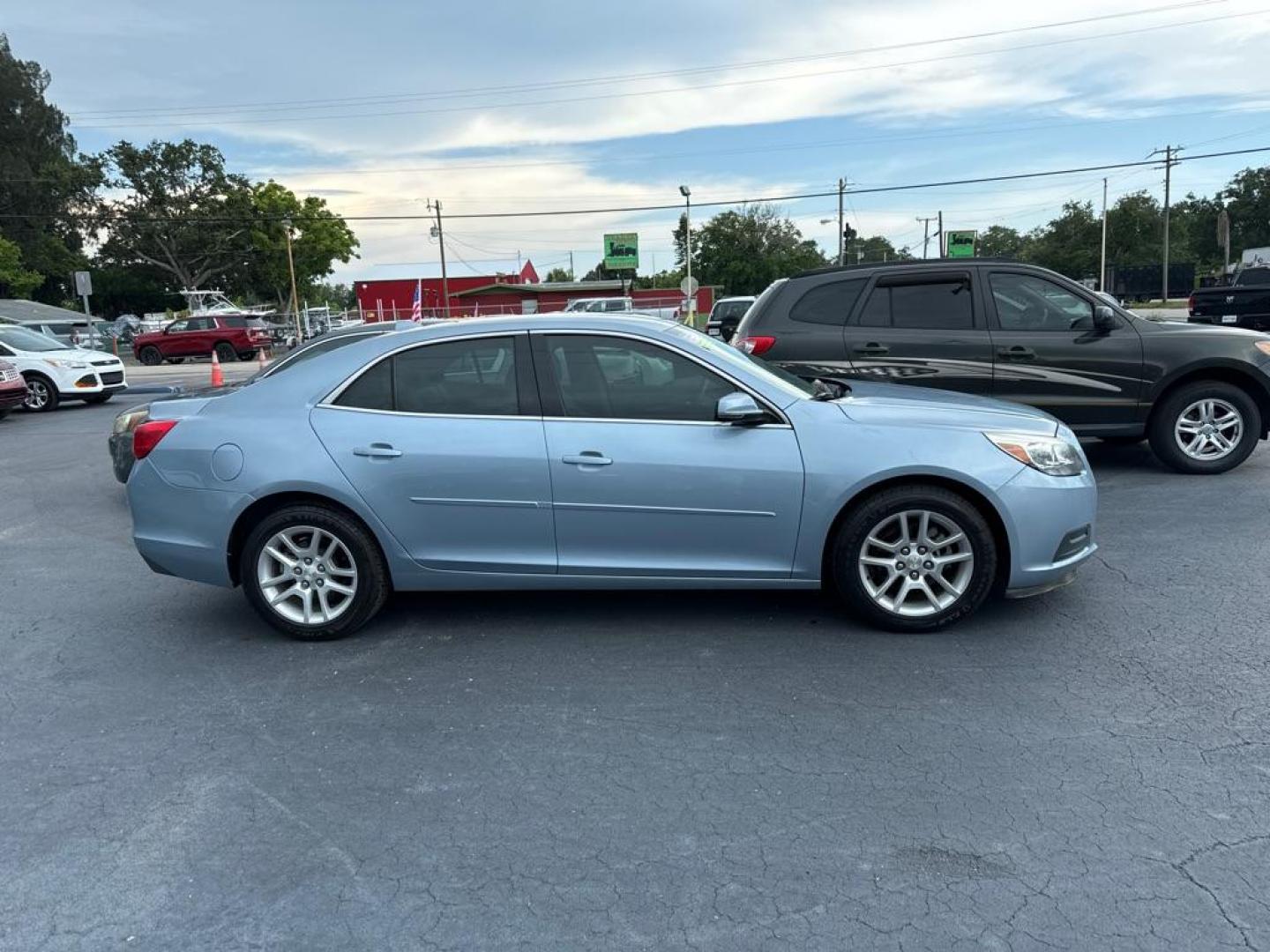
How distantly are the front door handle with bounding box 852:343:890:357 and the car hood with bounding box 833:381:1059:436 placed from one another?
9.84ft

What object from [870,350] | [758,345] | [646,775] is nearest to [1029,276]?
[870,350]

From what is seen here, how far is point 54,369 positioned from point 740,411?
626 inches

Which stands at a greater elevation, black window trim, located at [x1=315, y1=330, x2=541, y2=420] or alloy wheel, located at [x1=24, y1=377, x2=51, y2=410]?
black window trim, located at [x1=315, y1=330, x2=541, y2=420]

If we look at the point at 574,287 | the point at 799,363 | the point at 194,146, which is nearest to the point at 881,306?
the point at 799,363

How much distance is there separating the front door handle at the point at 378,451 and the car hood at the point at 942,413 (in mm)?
2185

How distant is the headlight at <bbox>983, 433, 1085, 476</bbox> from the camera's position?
170 inches

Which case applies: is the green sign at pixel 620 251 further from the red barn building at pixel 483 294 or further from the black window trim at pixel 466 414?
the black window trim at pixel 466 414

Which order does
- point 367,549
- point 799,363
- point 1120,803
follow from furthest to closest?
point 799,363 → point 367,549 → point 1120,803

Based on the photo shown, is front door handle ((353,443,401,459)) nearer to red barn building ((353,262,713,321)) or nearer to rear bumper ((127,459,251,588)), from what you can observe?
rear bumper ((127,459,251,588))

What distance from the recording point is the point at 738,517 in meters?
4.30

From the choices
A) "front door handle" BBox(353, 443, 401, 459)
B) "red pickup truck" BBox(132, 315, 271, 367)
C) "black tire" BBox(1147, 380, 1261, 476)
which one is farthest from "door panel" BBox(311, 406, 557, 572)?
"red pickup truck" BBox(132, 315, 271, 367)

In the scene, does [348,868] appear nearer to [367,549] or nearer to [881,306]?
[367,549]

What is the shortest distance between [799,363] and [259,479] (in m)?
4.76

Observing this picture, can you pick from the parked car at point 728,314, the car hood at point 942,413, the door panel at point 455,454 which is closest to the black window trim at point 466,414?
the door panel at point 455,454
